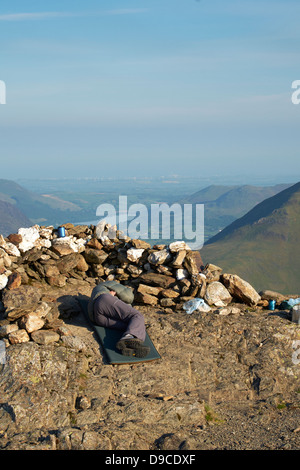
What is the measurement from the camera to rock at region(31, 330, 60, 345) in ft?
29.2

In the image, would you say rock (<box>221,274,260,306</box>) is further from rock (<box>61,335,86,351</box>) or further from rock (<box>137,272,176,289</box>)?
rock (<box>61,335,86,351</box>)

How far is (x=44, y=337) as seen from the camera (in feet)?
29.3

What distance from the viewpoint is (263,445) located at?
6430 millimetres

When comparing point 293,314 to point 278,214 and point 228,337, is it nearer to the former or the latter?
point 228,337

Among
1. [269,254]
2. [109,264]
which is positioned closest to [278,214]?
[269,254]

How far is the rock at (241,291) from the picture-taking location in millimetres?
12195

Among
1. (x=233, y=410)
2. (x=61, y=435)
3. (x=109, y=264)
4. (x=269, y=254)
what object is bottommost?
(x=269, y=254)

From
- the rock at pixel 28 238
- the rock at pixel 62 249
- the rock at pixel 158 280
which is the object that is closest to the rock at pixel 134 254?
the rock at pixel 158 280

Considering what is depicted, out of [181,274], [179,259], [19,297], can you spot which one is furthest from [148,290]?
[19,297]

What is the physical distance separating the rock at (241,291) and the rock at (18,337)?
19.1ft

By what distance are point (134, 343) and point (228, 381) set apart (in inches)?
80.2

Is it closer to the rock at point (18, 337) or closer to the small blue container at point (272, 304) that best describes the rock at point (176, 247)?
the small blue container at point (272, 304)

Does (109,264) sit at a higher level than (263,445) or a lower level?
higher
